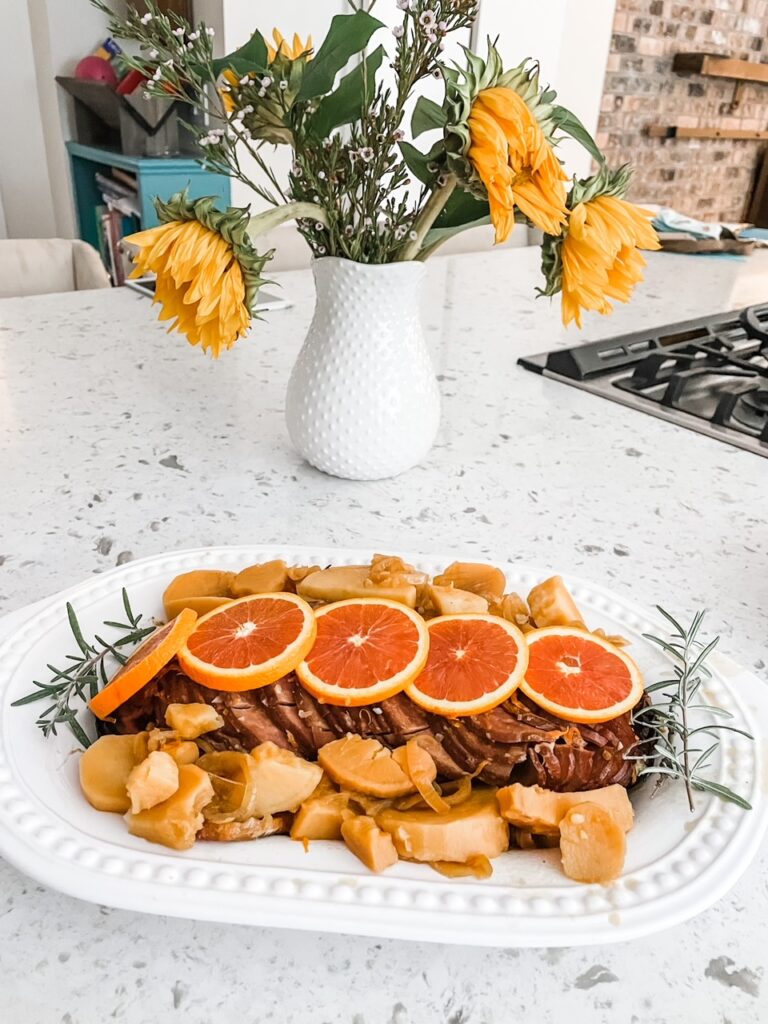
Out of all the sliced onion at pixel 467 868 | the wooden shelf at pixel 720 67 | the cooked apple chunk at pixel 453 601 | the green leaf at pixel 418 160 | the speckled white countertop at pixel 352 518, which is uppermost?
the wooden shelf at pixel 720 67

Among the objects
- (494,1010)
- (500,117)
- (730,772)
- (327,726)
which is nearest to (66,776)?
(327,726)

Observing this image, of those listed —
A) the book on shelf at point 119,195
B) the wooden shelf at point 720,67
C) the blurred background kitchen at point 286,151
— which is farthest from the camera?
the wooden shelf at point 720,67

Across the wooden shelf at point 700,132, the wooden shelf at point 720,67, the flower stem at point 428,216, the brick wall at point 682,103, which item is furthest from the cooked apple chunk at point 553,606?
the wooden shelf at point 720,67

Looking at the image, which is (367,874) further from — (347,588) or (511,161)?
(511,161)

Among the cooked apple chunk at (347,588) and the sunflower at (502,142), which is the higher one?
the sunflower at (502,142)

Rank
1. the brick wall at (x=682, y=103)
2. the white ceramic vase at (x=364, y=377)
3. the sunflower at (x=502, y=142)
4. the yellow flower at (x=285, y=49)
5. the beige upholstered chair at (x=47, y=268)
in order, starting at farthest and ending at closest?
the brick wall at (x=682, y=103) → the beige upholstered chair at (x=47, y=268) → the white ceramic vase at (x=364, y=377) → the yellow flower at (x=285, y=49) → the sunflower at (x=502, y=142)

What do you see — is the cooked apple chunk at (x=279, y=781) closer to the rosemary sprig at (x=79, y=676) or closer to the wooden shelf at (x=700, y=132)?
the rosemary sprig at (x=79, y=676)

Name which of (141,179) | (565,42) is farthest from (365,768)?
(565,42)

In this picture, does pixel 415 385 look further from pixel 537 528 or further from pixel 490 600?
pixel 490 600
